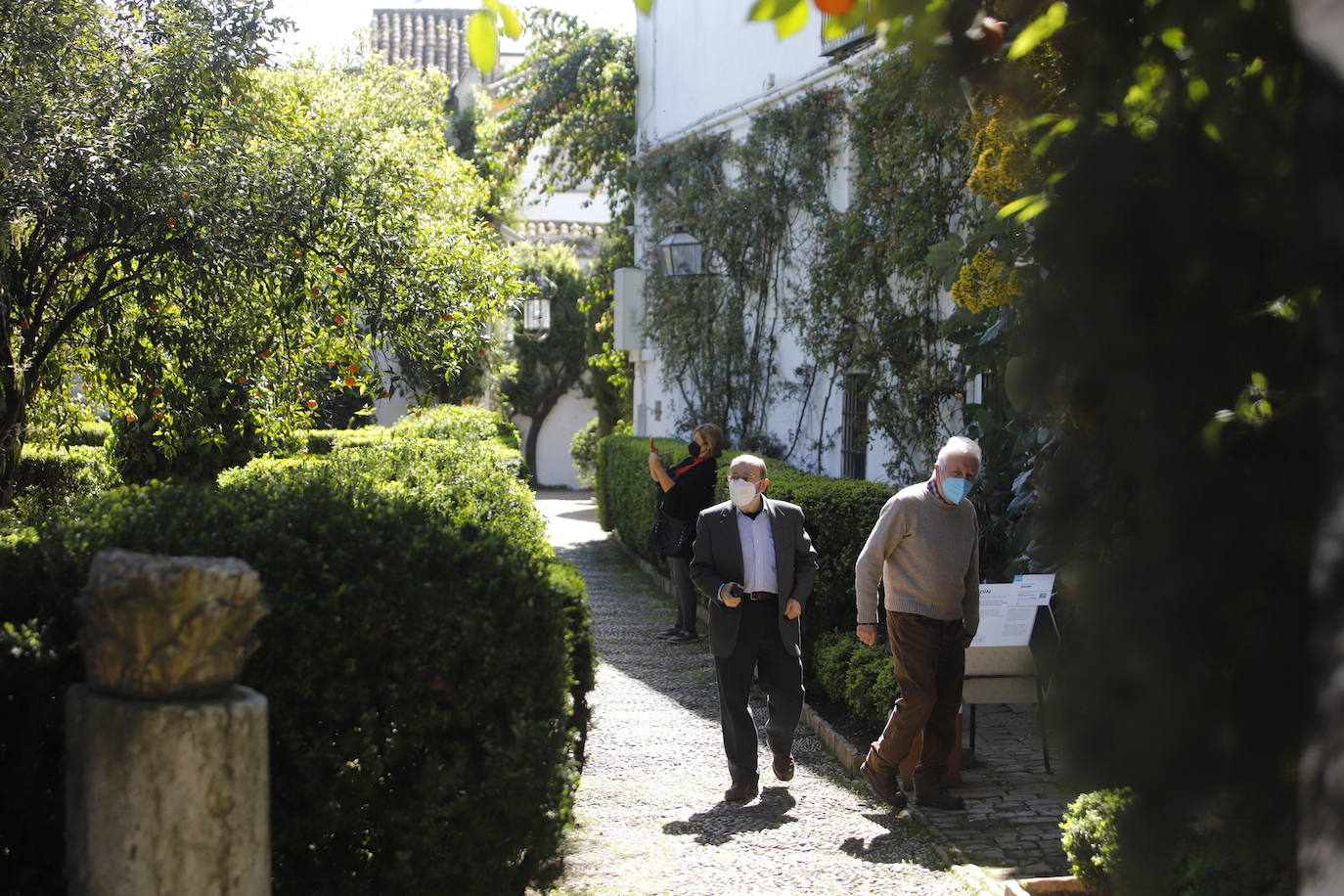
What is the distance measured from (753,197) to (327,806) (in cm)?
1164

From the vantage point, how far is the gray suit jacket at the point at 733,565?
6734 mm

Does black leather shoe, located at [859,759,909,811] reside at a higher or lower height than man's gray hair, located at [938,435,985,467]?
lower

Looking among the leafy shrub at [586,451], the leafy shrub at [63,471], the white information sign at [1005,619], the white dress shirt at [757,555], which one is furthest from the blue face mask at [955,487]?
Result: the leafy shrub at [586,451]

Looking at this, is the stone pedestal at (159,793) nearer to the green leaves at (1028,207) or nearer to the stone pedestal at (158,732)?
the stone pedestal at (158,732)

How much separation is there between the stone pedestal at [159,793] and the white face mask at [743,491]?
3959 millimetres

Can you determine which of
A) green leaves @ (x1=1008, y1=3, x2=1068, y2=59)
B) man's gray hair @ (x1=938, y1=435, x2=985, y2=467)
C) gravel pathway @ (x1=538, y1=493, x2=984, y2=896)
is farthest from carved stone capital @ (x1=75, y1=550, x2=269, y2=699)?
man's gray hair @ (x1=938, y1=435, x2=985, y2=467)

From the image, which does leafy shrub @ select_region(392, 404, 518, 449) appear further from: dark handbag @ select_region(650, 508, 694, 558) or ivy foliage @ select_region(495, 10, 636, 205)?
ivy foliage @ select_region(495, 10, 636, 205)

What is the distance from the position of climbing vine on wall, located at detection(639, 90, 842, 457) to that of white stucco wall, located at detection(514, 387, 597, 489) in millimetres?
17411

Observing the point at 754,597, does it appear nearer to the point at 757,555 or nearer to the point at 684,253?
the point at 757,555

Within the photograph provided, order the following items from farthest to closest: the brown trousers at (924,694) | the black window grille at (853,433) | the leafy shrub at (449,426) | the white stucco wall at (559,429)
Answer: the white stucco wall at (559,429) → the leafy shrub at (449,426) → the black window grille at (853,433) → the brown trousers at (924,694)

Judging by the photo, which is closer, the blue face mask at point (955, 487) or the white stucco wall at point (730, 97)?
the blue face mask at point (955, 487)

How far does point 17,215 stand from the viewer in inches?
247

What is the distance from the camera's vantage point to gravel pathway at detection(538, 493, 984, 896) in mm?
5449

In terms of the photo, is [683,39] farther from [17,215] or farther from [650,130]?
[17,215]
